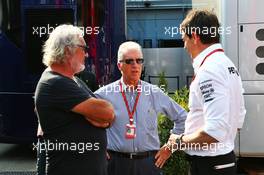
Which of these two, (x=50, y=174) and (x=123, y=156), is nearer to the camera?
(x=50, y=174)

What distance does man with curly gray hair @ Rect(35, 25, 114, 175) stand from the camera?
8.97 ft

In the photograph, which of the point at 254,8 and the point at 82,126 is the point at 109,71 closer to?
the point at 254,8

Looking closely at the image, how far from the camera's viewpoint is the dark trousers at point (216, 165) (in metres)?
2.68

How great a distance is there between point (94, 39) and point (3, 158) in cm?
256

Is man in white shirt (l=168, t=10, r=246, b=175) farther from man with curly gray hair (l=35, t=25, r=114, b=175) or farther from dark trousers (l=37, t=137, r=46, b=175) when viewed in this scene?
dark trousers (l=37, t=137, r=46, b=175)

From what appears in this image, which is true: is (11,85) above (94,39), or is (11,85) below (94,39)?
below

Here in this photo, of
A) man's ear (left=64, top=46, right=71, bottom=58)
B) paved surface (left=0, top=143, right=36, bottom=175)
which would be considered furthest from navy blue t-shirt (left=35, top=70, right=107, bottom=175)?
paved surface (left=0, top=143, right=36, bottom=175)

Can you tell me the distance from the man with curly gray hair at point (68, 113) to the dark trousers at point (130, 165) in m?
0.51

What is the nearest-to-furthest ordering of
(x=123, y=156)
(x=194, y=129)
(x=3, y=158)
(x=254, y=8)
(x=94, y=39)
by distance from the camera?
(x=194, y=129)
(x=123, y=156)
(x=254, y=8)
(x=94, y=39)
(x=3, y=158)

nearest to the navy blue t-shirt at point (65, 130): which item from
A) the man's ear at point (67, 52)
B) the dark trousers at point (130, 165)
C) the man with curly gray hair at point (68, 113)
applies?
the man with curly gray hair at point (68, 113)

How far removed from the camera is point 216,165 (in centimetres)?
269

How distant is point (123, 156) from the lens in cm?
342

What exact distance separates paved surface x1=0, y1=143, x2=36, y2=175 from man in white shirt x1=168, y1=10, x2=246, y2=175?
4220mm

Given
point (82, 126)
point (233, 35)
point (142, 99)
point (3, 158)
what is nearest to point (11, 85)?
point (3, 158)
